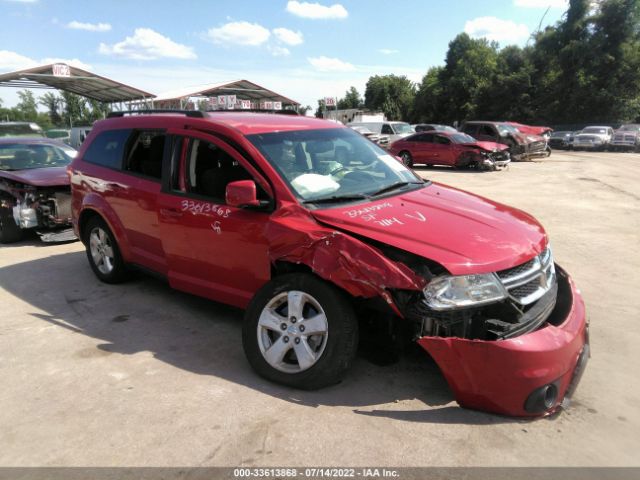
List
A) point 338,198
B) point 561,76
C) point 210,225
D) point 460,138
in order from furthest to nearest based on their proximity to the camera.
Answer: point 561,76
point 460,138
point 210,225
point 338,198

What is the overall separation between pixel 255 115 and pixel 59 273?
3545 mm

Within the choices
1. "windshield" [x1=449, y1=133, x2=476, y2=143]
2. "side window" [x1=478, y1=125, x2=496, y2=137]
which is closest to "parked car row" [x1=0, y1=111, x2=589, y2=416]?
"windshield" [x1=449, y1=133, x2=476, y2=143]

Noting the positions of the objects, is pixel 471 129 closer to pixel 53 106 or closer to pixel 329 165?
pixel 329 165

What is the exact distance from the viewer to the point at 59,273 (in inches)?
240

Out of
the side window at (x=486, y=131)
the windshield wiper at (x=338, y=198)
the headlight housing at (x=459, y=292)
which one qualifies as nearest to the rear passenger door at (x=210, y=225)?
the windshield wiper at (x=338, y=198)

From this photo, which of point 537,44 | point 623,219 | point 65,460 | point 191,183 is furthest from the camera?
point 537,44

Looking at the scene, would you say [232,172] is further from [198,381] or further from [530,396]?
[530,396]

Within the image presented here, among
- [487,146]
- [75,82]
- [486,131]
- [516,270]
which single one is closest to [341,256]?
[516,270]

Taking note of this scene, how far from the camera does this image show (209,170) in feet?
13.8

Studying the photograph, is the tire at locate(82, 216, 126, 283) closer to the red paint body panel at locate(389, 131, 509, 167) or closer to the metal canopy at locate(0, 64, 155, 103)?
the red paint body panel at locate(389, 131, 509, 167)

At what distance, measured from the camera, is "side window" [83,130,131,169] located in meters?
5.19

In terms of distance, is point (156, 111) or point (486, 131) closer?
point (156, 111)

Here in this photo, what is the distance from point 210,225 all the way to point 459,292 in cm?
215

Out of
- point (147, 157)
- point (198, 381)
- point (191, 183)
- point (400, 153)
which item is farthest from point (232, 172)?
point (400, 153)
